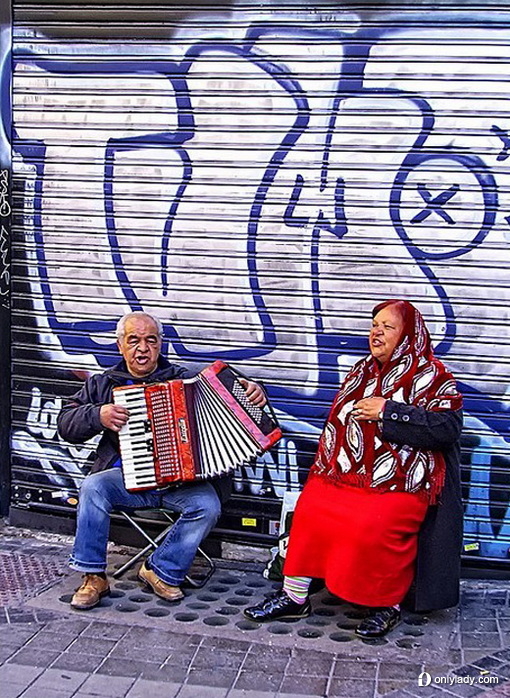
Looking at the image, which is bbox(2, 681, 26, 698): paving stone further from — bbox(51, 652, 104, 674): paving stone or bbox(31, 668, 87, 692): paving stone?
bbox(51, 652, 104, 674): paving stone

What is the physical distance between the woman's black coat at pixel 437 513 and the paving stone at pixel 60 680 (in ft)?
5.34

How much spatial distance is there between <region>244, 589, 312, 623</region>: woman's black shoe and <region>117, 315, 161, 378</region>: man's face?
1290mm

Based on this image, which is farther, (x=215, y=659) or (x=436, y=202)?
(x=436, y=202)

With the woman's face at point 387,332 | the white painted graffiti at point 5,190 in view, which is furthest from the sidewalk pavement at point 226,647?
the white painted graffiti at point 5,190

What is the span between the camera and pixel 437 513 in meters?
4.95

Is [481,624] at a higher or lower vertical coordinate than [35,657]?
lower

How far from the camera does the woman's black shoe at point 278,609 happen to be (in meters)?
4.97

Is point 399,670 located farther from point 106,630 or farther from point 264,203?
point 264,203

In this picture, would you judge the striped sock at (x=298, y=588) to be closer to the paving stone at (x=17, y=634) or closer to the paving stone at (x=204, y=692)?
the paving stone at (x=204, y=692)

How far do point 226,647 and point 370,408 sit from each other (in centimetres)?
127

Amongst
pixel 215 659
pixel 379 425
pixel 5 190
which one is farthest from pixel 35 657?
pixel 5 190

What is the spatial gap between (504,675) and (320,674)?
77cm

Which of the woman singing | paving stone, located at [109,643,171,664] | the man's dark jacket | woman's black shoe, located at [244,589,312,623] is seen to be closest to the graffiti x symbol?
the woman singing

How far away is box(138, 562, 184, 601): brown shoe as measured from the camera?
520 centimetres
